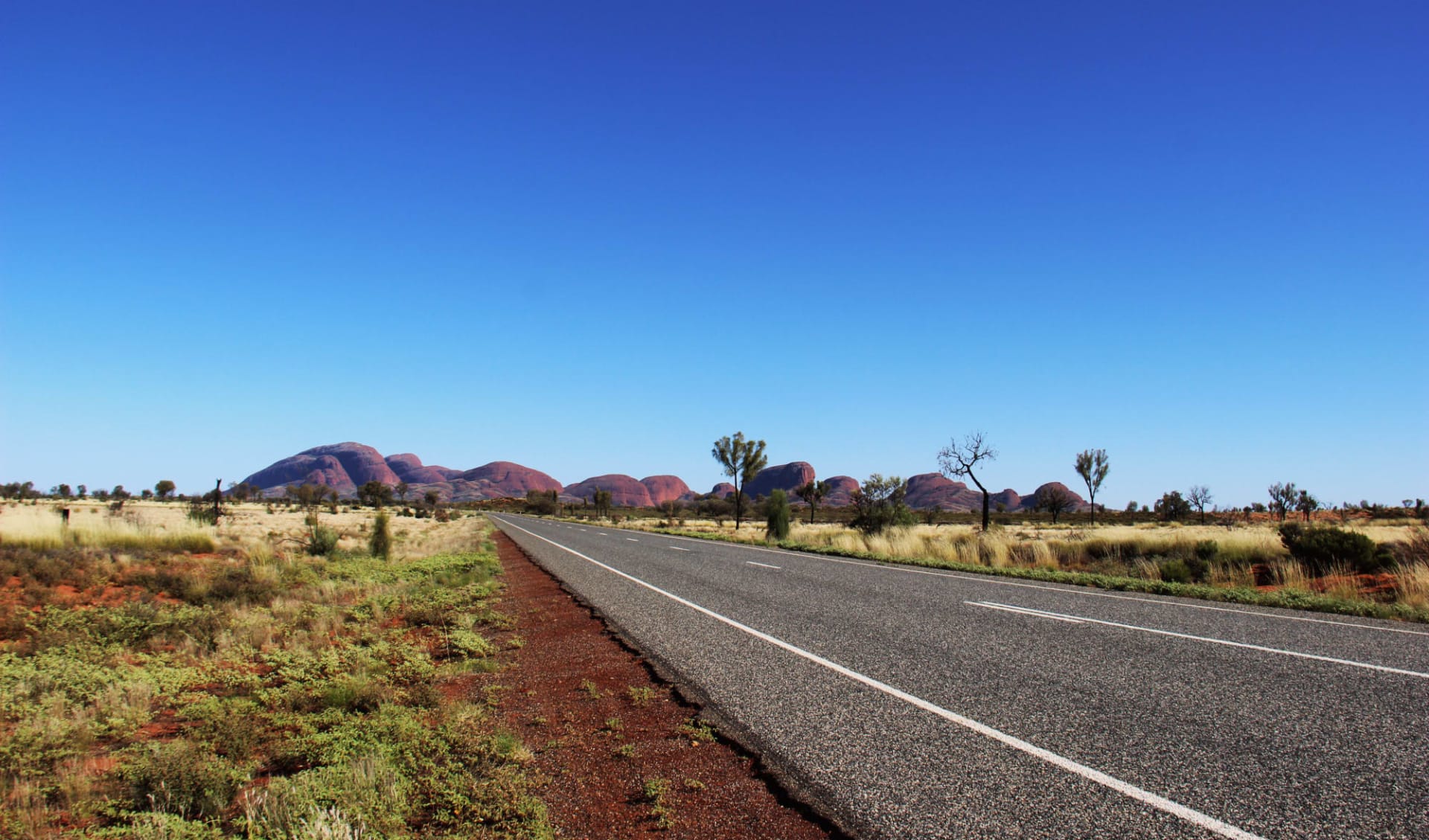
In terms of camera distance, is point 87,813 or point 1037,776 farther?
point 87,813

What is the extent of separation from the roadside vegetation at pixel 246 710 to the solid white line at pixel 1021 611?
7.00 meters

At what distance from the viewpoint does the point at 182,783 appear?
449cm

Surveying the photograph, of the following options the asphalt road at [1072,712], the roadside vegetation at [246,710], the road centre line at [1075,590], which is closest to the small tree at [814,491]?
the road centre line at [1075,590]

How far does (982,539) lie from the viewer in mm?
22516

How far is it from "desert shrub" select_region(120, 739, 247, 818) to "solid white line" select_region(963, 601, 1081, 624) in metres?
8.72

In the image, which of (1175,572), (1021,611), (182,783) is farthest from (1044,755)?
(1175,572)

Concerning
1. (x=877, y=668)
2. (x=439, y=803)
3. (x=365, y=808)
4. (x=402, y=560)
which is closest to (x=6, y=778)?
(x=365, y=808)

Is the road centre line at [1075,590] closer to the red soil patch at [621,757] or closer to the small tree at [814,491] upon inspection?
the red soil patch at [621,757]

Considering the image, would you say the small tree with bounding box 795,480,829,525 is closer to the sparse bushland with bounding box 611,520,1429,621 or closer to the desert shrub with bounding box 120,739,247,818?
the sparse bushland with bounding box 611,520,1429,621

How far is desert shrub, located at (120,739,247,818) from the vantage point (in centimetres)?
434

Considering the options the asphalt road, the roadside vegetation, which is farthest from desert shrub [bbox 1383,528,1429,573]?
the roadside vegetation

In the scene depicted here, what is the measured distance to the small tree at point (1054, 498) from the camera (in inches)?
2987

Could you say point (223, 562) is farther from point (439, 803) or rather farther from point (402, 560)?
point (439, 803)

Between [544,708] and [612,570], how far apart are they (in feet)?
37.8
